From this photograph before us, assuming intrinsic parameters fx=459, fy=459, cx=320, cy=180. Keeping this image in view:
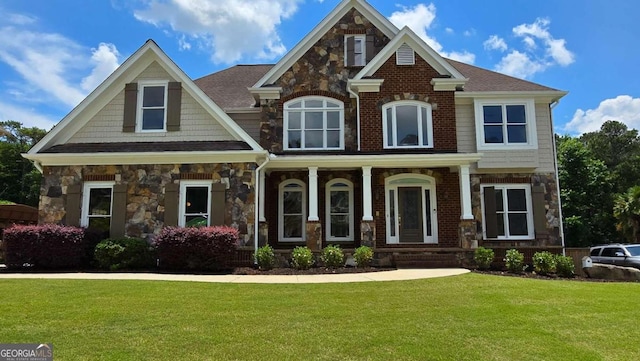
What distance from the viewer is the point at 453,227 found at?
51.2 feet

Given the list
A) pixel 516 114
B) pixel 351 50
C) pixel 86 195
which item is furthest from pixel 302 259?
pixel 516 114

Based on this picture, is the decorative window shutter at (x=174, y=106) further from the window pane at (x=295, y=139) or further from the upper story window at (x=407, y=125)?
the upper story window at (x=407, y=125)

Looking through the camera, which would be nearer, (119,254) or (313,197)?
(119,254)

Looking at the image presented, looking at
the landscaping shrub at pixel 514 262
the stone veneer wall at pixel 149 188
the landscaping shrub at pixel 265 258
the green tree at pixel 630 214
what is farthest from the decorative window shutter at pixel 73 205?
the green tree at pixel 630 214

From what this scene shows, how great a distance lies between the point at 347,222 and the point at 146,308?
10.2m

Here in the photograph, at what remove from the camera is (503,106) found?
16484mm

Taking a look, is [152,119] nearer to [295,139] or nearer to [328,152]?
[295,139]

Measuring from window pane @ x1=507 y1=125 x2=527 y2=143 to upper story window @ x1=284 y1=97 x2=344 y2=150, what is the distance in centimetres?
596

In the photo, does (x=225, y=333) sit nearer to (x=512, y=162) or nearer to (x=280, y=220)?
(x=280, y=220)

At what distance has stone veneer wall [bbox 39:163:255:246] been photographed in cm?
1367

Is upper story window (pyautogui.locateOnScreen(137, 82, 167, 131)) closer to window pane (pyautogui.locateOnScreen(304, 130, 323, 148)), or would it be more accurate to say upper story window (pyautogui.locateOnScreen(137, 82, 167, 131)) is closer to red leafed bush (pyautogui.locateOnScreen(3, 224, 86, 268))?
red leafed bush (pyautogui.locateOnScreen(3, 224, 86, 268))

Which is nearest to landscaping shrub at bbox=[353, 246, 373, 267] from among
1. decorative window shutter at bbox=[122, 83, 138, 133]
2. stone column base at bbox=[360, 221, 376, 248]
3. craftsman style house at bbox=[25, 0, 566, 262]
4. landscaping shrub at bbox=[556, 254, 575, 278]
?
stone column base at bbox=[360, 221, 376, 248]

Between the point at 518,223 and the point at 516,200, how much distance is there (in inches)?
32.0

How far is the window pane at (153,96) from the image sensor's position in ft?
48.5
